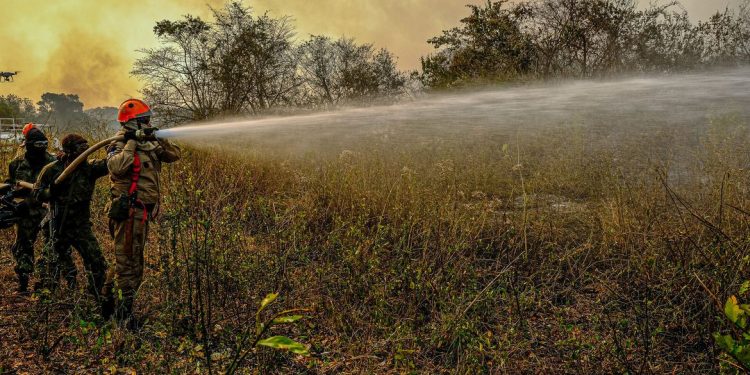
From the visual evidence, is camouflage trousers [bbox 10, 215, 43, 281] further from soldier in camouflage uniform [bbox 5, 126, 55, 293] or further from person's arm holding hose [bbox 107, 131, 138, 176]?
person's arm holding hose [bbox 107, 131, 138, 176]

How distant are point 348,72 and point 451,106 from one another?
13.7 m

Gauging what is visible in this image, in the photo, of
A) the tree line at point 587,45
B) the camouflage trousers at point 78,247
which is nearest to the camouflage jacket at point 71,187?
the camouflage trousers at point 78,247

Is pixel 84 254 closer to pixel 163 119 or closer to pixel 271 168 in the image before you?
pixel 271 168

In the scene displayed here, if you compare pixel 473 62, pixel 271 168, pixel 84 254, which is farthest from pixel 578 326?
pixel 473 62

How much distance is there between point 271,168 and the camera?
278 inches

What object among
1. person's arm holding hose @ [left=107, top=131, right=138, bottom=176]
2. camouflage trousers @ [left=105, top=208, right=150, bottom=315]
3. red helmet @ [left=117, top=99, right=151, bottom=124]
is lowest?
camouflage trousers @ [left=105, top=208, right=150, bottom=315]

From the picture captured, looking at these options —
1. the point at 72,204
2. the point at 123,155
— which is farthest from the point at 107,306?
the point at 123,155

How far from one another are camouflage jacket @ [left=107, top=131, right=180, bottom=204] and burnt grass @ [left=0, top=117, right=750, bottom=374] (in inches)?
11.1

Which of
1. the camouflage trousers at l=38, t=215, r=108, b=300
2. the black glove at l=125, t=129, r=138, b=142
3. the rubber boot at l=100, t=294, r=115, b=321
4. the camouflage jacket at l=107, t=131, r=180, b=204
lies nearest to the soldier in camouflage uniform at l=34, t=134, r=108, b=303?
the camouflage trousers at l=38, t=215, r=108, b=300

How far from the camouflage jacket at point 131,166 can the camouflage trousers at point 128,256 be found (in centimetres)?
18

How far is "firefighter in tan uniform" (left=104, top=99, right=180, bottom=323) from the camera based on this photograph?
371 centimetres

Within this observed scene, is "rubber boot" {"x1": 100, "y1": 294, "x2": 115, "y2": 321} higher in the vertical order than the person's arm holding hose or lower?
lower

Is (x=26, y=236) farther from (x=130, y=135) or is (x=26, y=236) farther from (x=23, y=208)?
(x=130, y=135)

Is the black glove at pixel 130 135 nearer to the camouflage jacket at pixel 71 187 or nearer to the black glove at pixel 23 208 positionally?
the camouflage jacket at pixel 71 187
